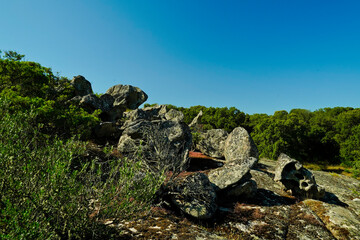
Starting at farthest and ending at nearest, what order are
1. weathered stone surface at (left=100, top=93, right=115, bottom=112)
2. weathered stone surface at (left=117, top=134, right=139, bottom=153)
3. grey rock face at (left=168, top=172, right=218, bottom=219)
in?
weathered stone surface at (left=100, top=93, right=115, bottom=112)
weathered stone surface at (left=117, top=134, right=139, bottom=153)
grey rock face at (left=168, top=172, right=218, bottom=219)

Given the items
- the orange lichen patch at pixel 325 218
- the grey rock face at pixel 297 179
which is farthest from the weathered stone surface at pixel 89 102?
the orange lichen patch at pixel 325 218

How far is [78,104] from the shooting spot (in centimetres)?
2391

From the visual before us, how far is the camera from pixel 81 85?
3291 centimetres

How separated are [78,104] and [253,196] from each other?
80.1ft

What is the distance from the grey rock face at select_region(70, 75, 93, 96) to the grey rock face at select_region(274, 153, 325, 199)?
34.4 metres

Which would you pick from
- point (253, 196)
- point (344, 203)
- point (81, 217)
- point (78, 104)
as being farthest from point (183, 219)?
point (78, 104)

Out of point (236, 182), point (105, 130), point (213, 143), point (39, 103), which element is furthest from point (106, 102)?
point (236, 182)

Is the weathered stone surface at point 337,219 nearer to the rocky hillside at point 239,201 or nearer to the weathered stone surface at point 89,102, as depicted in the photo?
Answer: the rocky hillside at point 239,201

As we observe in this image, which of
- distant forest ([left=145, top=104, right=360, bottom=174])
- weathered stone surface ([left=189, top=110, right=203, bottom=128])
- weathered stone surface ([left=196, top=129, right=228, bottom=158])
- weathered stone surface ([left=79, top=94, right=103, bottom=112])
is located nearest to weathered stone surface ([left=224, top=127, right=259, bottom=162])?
weathered stone surface ([left=196, top=129, right=228, bottom=158])

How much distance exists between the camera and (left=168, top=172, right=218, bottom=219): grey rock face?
8341 millimetres

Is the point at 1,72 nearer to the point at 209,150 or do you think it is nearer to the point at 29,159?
the point at 29,159

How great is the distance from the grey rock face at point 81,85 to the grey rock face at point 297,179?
3445cm

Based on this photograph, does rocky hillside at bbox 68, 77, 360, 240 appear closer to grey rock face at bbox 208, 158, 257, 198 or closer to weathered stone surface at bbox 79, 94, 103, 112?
grey rock face at bbox 208, 158, 257, 198

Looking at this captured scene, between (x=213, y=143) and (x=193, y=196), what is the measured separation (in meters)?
13.7
